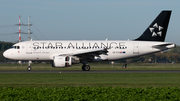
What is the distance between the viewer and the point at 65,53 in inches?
1516

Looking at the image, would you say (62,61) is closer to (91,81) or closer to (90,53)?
(90,53)

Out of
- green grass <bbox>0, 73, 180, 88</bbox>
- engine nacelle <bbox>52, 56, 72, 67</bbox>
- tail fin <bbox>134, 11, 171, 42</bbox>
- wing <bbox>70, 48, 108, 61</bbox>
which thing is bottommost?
green grass <bbox>0, 73, 180, 88</bbox>

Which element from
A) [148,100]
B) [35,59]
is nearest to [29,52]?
[35,59]

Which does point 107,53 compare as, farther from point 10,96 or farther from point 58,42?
point 10,96

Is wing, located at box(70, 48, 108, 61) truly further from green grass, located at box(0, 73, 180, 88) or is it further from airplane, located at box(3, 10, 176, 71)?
green grass, located at box(0, 73, 180, 88)

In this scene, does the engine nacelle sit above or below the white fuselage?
below

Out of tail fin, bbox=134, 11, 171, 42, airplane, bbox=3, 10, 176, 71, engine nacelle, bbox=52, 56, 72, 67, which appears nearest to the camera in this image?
engine nacelle, bbox=52, 56, 72, 67

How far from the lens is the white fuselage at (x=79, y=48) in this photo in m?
38.6

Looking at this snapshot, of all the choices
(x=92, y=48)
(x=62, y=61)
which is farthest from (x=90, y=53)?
(x=62, y=61)

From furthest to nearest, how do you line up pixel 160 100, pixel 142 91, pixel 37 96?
pixel 142 91 → pixel 37 96 → pixel 160 100

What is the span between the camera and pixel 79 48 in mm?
38656

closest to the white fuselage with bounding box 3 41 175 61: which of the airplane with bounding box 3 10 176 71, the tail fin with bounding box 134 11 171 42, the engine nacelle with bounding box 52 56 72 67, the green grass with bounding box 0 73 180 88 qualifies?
the airplane with bounding box 3 10 176 71

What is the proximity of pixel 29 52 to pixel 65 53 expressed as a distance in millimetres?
5079

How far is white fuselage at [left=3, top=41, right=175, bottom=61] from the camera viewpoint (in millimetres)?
38625
